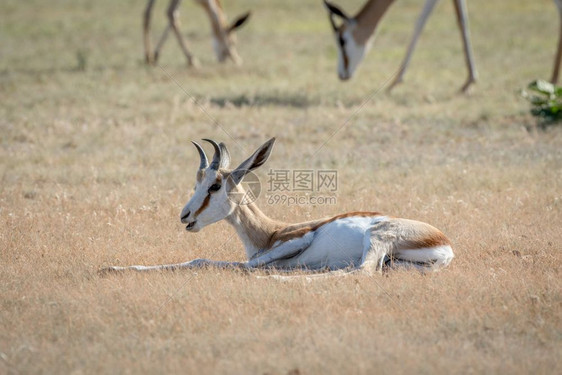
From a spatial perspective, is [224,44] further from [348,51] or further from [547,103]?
[547,103]

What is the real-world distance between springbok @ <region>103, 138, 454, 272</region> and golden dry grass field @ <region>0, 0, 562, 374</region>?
0.22 m

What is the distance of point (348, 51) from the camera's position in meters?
15.0

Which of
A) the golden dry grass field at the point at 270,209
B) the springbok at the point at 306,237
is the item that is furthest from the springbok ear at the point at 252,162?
the golden dry grass field at the point at 270,209

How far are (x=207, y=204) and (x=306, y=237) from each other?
82 centimetres

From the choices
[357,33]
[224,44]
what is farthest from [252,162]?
[224,44]

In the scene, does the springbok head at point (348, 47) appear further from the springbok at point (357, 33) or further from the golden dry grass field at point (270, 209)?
A: the golden dry grass field at point (270, 209)

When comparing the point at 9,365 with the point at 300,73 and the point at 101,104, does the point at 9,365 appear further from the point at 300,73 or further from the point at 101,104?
the point at 300,73

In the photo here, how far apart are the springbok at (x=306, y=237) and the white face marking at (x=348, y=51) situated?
8815 millimetres

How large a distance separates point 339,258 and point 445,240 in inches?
32.2

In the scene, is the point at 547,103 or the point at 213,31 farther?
the point at 213,31

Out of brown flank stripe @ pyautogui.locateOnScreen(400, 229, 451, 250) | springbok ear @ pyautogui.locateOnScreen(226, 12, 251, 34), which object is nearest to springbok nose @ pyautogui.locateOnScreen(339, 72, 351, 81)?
springbok ear @ pyautogui.locateOnScreen(226, 12, 251, 34)

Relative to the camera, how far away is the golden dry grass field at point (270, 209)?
4.73m

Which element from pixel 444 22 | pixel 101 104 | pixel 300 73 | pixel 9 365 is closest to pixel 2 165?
pixel 101 104

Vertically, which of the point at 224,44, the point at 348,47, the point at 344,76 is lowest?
the point at 224,44
